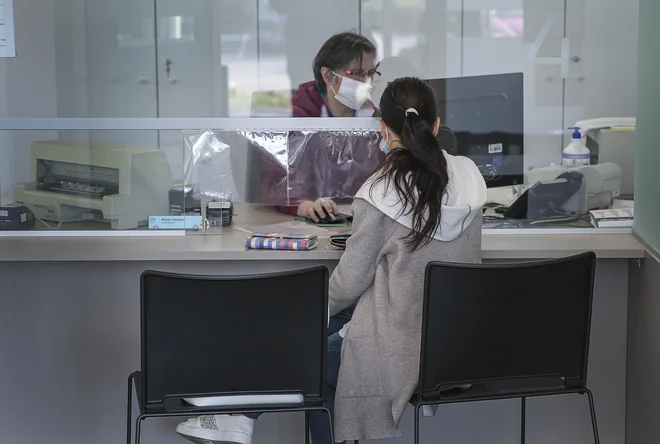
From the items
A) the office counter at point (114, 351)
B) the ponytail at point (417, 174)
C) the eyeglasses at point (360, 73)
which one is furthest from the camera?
the eyeglasses at point (360, 73)

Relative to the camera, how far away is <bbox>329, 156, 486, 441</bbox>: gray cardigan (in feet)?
6.48

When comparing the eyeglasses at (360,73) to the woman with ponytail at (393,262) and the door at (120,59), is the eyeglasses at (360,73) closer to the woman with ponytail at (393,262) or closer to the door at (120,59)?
the woman with ponytail at (393,262)

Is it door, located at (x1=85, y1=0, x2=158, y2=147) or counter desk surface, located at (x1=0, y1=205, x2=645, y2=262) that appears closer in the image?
counter desk surface, located at (x1=0, y1=205, x2=645, y2=262)

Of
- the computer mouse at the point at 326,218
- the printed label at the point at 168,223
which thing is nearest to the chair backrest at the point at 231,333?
the printed label at the point at 168,223

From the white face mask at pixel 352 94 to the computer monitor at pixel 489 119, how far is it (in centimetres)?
35

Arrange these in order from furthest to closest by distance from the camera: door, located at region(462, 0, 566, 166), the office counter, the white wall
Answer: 1. door, located at region(462, 0, 566, 166)
2. the white wall
3. the office counter

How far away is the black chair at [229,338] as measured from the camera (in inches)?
67.4

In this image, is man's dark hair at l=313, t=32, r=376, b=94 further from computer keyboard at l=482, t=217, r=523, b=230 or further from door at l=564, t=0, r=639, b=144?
door at l=564, t=0, r=639, b=144

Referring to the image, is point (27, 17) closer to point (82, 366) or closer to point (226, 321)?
point (82, 366)

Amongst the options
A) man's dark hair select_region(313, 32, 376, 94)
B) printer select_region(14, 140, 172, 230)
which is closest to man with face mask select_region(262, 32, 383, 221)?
man's dark hair select_region(313, 32, 376, 94)

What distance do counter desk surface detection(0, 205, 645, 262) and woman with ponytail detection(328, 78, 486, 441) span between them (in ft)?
0.86

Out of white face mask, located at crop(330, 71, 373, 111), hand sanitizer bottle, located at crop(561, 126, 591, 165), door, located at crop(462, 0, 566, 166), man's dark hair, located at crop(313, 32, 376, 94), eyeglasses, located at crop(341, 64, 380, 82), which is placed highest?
door, located at crop(462, 0, 566, 166)

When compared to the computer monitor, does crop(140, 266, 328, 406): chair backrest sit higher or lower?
lower

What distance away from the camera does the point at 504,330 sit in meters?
1.82
